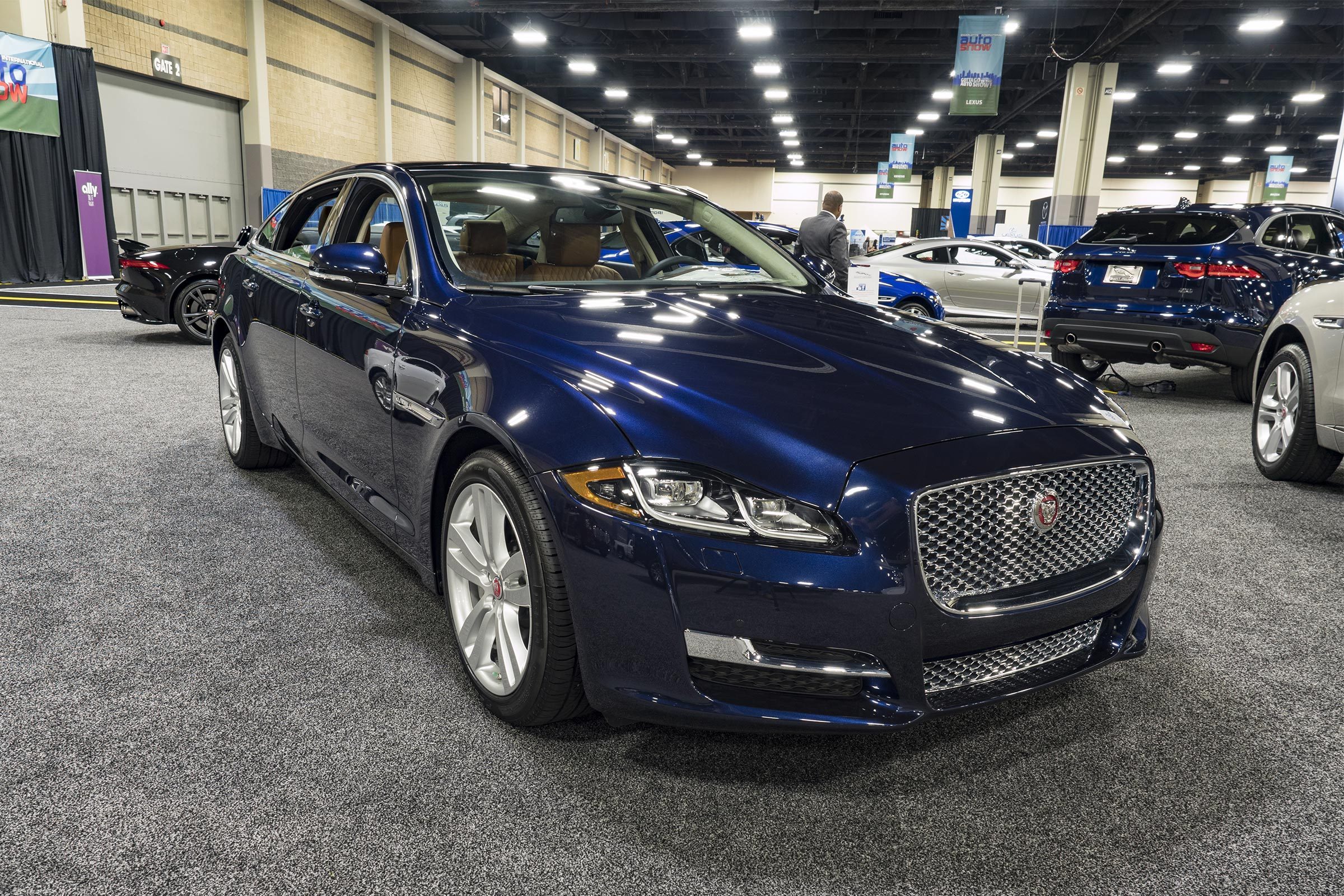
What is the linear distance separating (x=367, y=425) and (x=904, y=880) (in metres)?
1.88

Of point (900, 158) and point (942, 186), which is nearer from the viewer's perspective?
point (900, 158)

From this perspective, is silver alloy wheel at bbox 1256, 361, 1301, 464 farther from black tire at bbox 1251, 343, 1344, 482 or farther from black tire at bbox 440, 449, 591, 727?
black tire at bbox 440, 449, 591, 727

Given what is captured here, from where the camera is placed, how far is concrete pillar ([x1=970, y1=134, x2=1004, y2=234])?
3200 cm

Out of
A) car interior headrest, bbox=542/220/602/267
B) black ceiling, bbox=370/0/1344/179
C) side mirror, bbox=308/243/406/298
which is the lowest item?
side mirror, bbox=308/243/406/298

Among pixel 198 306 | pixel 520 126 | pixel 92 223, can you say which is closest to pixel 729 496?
pixel 198 306

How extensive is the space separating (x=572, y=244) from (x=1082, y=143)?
70.6 ft

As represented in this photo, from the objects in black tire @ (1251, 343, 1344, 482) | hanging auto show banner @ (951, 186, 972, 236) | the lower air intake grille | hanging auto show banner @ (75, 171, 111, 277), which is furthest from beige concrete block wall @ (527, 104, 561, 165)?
the lower air intake grille

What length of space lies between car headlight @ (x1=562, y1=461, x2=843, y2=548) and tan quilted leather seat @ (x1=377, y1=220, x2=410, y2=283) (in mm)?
1346

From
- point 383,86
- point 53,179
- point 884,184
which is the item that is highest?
point 383,86

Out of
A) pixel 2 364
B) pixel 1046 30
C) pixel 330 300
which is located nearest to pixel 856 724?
pixel 330 300

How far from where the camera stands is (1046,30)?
19953mm

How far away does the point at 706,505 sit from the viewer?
1.70m

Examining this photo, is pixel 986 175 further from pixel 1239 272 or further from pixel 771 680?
pixel 771 680

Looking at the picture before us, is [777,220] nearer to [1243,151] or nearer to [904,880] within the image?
[1243,151]
